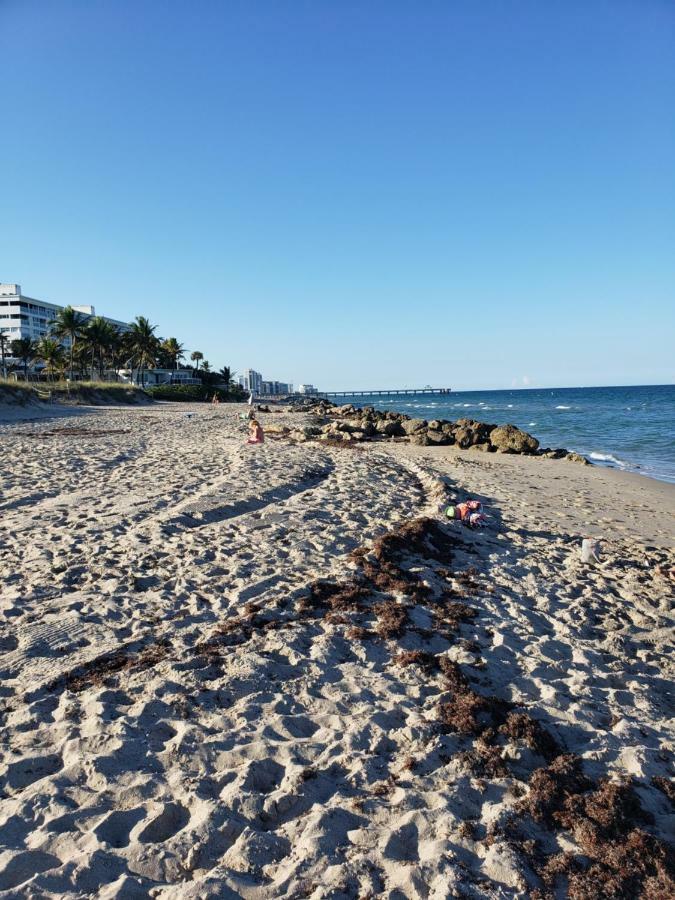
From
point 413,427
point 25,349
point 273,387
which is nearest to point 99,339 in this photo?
point 25,349

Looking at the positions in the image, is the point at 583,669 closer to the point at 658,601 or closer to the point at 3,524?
the point at 658,601

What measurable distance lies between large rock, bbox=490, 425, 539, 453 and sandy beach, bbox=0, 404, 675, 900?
14591mm

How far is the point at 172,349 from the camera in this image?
86188 millimetres

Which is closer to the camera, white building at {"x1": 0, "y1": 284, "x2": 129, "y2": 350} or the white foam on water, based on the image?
the white foam on water

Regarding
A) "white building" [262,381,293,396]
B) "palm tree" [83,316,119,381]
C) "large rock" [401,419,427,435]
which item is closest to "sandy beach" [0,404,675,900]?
"large rock" [401,419,427,435]

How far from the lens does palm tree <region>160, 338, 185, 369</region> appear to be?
85.1m

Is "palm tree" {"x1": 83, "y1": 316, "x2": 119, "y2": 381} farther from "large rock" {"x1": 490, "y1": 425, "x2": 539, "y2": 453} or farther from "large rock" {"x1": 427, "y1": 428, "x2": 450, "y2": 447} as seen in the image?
"large rock" {"x1": 490, "y1": 425, "x2": 539, "y2": 453}

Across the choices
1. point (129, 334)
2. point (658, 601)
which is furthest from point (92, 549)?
point (129, 334)

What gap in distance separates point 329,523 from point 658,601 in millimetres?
4749

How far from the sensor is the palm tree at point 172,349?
85.1 m

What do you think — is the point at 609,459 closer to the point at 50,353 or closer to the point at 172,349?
the point at 50,353

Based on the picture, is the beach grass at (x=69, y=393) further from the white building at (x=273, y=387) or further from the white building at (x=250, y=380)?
the white building at (x=273, y=387)

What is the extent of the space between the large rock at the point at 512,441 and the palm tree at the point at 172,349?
70353 mm

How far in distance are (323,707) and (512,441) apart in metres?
21.2
